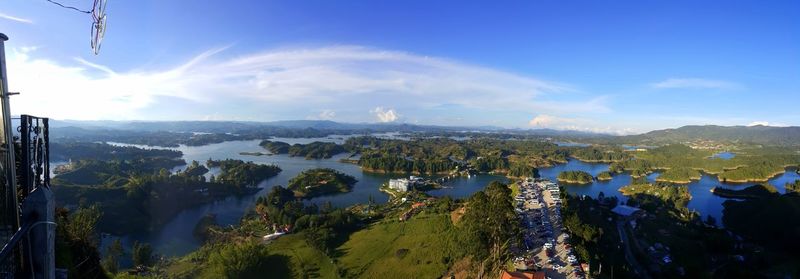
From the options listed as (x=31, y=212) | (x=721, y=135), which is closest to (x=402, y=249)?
(x=31, y=212)

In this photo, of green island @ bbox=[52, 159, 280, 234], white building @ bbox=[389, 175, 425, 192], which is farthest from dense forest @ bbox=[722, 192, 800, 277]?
green island @ bbox=[52, 159, 280, 234]

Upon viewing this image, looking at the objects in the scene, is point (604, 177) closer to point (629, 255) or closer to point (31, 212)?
point (629, 255)

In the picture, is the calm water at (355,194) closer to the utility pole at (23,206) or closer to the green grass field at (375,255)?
the green grass field at (375,255)

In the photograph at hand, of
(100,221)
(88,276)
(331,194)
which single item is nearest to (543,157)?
(331,194)

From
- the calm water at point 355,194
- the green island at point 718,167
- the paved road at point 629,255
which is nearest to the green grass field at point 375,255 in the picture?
the calm water at point 355,194

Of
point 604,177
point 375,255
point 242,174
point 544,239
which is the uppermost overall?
point 544,239

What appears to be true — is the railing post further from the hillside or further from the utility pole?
the hillside

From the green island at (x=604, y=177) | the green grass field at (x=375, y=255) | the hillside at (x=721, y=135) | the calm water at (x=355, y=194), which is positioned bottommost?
the calm water at (x=355, y=194)
